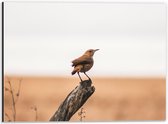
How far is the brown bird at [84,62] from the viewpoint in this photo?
2.34m

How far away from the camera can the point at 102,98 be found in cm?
236

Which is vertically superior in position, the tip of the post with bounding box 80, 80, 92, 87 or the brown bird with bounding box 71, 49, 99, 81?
the brown bird with bounding box 71, 49, 99, 81

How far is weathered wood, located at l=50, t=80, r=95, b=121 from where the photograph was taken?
7.66 feet

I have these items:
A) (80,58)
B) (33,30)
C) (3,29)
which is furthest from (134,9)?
(3,29)

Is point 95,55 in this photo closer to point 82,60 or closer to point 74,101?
point 82,60

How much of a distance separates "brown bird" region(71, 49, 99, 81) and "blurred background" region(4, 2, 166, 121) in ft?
0.07

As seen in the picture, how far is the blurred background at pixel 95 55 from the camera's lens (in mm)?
2312

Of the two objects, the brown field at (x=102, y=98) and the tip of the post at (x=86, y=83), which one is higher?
the tip of the post at (x=86, y=83)

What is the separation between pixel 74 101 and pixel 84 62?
204 mm

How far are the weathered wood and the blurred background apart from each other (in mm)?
25

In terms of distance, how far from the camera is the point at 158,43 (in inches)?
93.3

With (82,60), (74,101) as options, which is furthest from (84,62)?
(74,101)

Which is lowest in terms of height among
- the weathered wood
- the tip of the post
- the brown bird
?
the weathered wood

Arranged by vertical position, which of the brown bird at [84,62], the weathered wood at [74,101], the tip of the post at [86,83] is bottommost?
the weathered wood at [74,101]
